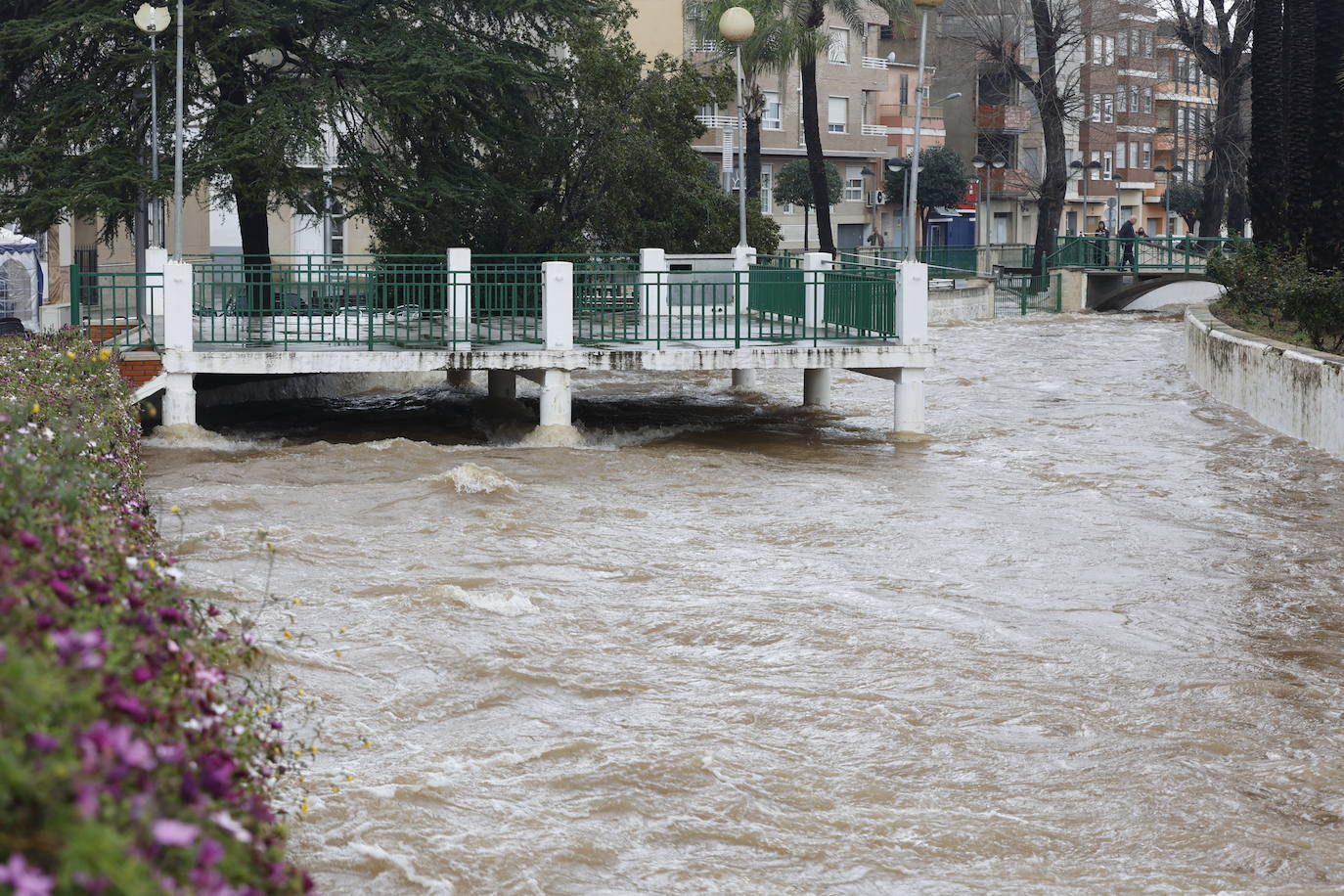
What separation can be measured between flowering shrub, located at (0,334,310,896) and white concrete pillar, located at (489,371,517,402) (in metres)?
17.5

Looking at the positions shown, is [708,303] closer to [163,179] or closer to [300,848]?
[163,179]

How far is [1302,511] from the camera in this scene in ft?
53.7

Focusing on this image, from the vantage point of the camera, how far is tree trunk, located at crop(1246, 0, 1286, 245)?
30.6m

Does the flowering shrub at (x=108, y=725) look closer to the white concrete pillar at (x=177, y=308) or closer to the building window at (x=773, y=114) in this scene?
the white concrete pillar at (x=177, y=308)

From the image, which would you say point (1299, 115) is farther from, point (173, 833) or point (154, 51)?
point (173, 833)

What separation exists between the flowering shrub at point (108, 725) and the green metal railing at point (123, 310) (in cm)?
1250

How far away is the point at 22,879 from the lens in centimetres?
290

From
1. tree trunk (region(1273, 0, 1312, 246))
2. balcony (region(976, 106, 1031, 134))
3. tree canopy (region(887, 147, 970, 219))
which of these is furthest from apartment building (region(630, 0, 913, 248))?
tree trunk (region(1273, 0, 1312, 246))

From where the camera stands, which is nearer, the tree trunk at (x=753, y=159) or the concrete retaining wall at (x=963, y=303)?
the concrete retaining wall at (x=963, y=303)

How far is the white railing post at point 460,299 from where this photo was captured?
63.3 feet

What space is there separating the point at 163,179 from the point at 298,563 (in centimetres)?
1344

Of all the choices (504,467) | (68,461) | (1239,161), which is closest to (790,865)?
(68,461)

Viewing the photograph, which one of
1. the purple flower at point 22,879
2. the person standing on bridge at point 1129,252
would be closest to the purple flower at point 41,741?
the purple flower at point 22,879

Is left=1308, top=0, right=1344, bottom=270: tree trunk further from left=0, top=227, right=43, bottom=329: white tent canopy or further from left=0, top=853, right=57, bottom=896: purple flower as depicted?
left=0, top=853, right=57, bottom=896: purple flower
